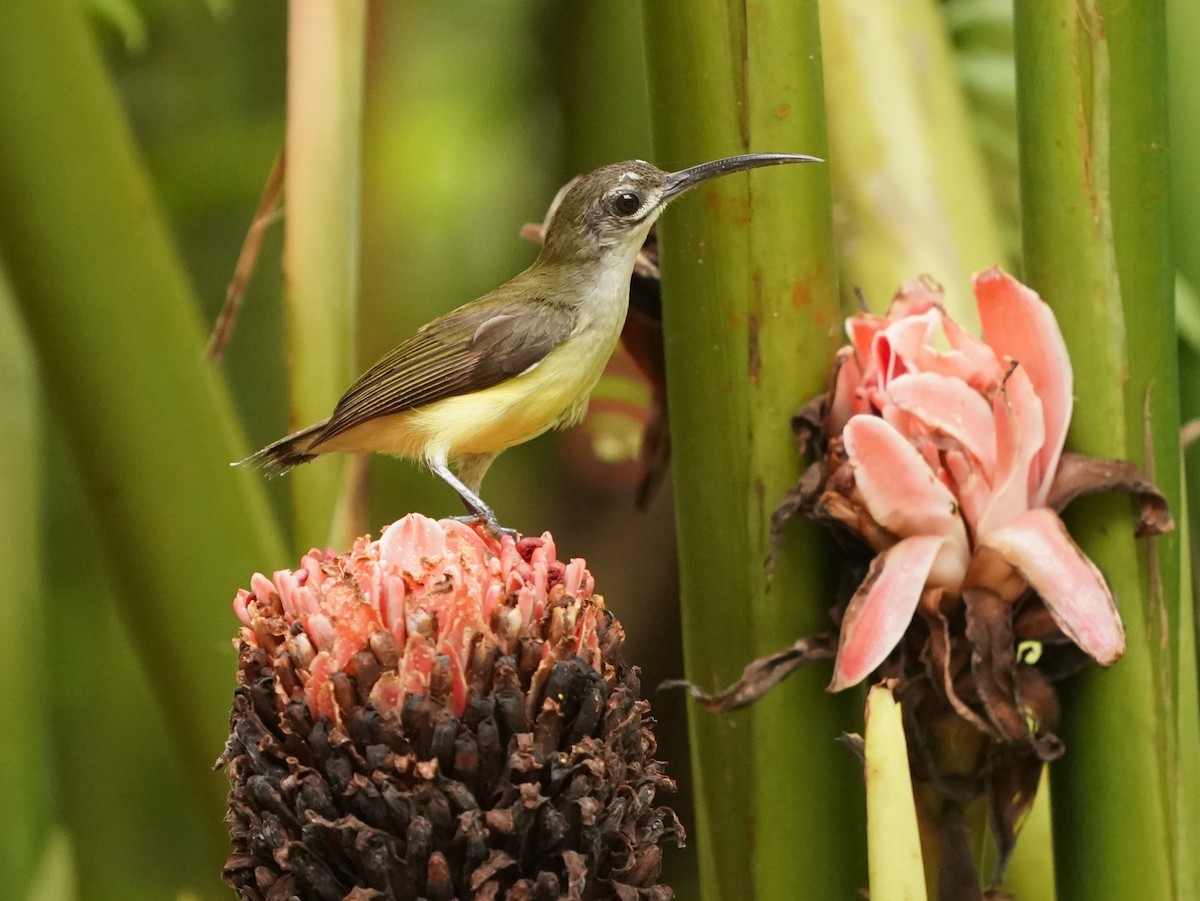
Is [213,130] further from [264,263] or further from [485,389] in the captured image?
[485,389]

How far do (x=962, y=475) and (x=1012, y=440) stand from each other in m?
0.02

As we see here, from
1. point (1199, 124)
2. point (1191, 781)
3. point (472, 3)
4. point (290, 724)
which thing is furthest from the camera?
point (472, 3)

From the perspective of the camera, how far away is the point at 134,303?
49cm

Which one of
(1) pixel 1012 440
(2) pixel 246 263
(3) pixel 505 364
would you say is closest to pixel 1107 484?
(1) pixel 1012 440

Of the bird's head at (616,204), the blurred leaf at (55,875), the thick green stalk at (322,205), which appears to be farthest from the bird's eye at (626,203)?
the blurred leaf at (55,875)

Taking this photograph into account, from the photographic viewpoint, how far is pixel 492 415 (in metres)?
0.53

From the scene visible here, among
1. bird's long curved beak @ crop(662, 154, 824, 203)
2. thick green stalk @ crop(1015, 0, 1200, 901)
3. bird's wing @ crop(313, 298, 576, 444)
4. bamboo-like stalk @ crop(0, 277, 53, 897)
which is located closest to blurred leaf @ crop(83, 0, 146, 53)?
bamboo-like stalk @ crop(0, 277, 53, 897)

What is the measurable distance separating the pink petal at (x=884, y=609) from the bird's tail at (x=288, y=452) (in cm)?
22

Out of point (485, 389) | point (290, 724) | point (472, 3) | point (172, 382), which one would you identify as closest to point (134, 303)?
point (172, 382)

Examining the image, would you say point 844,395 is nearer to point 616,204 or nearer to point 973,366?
point 973,366

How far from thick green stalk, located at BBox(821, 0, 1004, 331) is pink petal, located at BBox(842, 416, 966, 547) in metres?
0.12

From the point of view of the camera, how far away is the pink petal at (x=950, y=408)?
1.23 feet

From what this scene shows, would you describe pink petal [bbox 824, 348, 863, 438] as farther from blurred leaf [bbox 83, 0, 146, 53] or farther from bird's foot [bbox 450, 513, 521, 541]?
blurred leaf [bbox 83, 0, 146, 53]

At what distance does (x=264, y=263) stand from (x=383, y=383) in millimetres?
388
